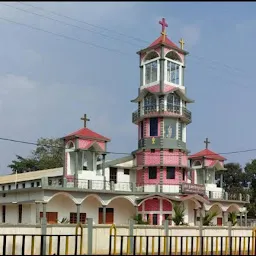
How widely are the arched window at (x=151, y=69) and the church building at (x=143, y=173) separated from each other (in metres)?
0.08

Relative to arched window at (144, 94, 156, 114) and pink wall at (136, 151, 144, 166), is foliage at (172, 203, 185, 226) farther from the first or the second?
arched window at (144, 94, 156, 114)

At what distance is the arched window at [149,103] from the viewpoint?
35.9 meters

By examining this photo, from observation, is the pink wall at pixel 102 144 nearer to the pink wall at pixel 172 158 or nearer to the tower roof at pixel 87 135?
the tower roof at pixel 87 135

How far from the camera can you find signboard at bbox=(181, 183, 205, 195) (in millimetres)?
34781

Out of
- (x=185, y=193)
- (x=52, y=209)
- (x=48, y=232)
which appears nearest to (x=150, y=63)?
(x=185, y=193)

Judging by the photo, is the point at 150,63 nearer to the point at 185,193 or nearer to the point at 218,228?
the point at 185,193

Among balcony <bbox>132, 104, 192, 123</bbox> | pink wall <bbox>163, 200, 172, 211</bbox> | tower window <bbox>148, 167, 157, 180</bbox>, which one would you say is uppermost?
balcony <bbox>132, 104, 192, 123</bbox>

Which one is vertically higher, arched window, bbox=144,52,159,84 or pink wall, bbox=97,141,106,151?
arched window, bbox=144,52,159,84

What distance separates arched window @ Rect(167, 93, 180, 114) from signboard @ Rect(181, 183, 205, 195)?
5.58 m

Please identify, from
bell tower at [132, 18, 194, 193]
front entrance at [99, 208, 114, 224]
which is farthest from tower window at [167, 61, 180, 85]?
front entrance at [99, 208, 114, 224]

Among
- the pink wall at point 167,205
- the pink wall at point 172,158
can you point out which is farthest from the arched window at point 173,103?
the pink wall at point 167,205

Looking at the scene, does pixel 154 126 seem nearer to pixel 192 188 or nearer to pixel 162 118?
pixel 162 118

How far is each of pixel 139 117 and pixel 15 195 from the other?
10883mm

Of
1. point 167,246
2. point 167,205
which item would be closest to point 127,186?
point 167,205
